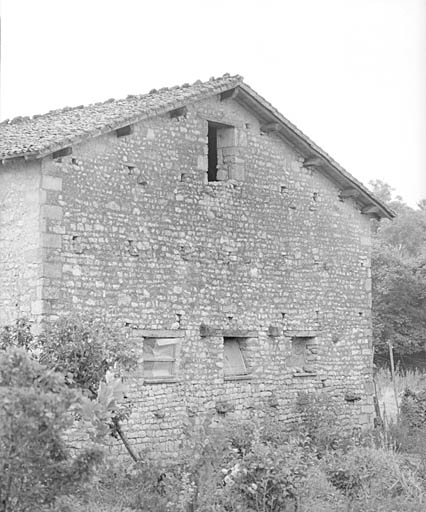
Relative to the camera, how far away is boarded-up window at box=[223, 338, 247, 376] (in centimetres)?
1556

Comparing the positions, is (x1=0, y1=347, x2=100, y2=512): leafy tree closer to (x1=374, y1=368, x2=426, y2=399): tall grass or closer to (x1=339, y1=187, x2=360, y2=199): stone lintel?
(x1=339, y1=187, x2=360, y2=199): stone lintel

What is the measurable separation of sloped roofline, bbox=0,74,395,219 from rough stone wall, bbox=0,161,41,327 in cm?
32

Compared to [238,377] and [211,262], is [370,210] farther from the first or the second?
[238,377]

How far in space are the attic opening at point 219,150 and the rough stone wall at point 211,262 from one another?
0.39 ft

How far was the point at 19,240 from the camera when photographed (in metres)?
13.4

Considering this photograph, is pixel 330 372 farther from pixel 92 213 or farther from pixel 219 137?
pixel 92 213

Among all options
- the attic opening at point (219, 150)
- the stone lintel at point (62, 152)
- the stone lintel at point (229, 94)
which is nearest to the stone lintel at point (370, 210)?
the attic opening at point (219, 150)

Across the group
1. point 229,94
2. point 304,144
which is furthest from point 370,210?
point 229,94

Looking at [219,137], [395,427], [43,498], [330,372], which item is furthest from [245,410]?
[43,498]

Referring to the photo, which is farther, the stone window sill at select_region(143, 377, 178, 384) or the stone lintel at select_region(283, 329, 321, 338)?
the stone lintel at select_region(283, 329, 321, 338)

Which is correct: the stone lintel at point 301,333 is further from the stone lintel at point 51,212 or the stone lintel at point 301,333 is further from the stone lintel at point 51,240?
the stone lintel at point 51,212

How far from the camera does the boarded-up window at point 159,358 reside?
14.3m

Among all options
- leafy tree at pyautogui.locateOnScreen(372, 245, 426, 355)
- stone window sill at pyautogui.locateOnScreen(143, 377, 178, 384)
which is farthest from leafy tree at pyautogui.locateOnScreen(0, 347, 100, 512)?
leafy tree at pyautogui.locateOnScreen(372, 245, 426, 355)

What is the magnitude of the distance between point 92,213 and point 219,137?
11.0 feet
